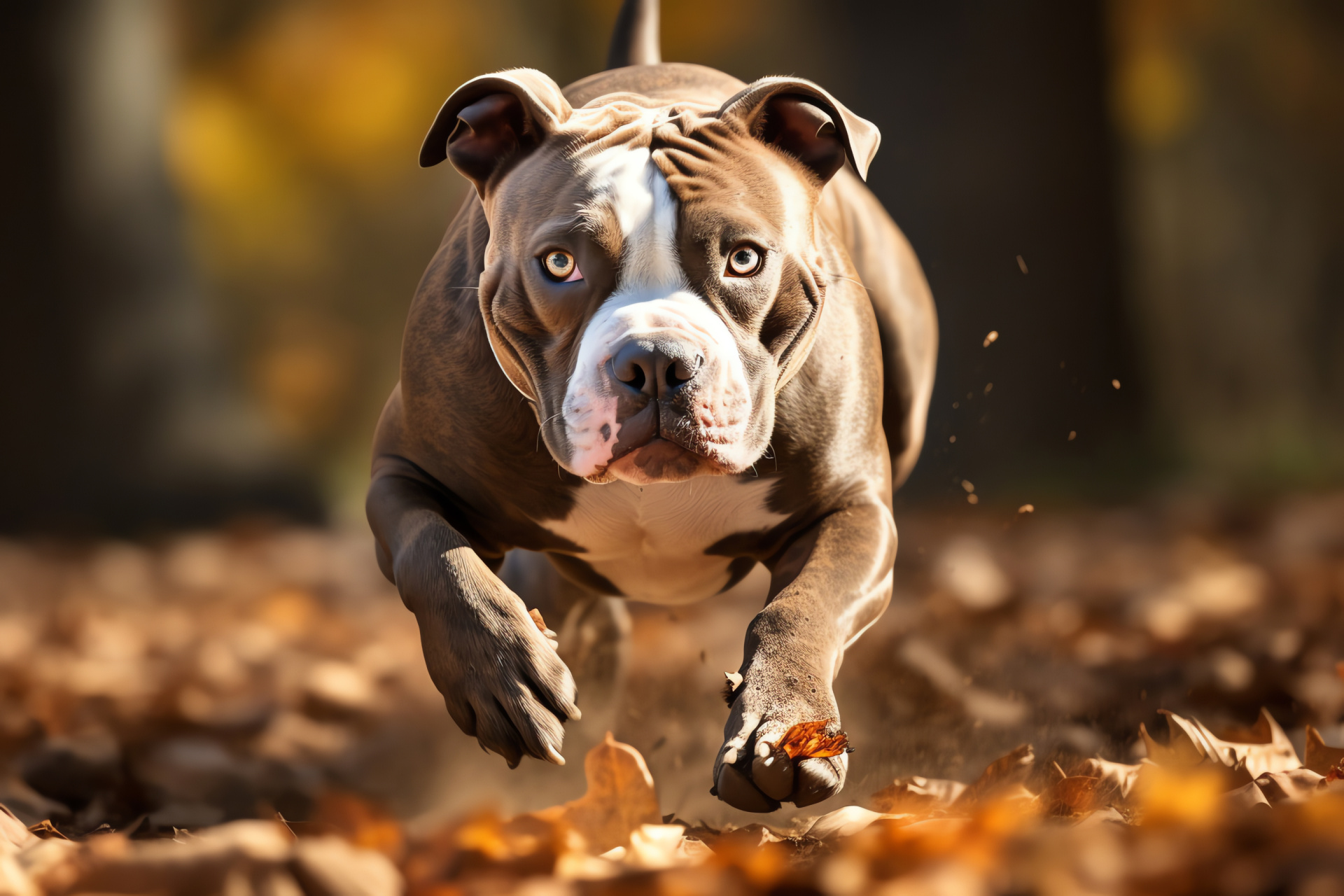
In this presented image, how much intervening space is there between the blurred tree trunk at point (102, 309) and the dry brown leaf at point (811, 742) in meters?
5.46

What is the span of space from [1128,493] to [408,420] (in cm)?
515

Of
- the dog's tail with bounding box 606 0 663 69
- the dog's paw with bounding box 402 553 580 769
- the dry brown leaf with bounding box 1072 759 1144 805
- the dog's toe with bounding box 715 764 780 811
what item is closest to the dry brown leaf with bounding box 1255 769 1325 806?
the dry brown leaf with bounding box 1072 759 1144 805

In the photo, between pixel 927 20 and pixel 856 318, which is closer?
pixel 856 318

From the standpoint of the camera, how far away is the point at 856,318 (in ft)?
7.56

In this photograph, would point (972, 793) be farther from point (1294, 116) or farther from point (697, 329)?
point (1294, 116)

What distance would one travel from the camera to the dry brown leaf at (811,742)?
1592 mm

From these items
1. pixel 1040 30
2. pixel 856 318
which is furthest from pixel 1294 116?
pixel 856 318

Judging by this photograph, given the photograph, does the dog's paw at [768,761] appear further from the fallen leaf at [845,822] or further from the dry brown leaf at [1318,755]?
the dry brown leaf at [1318,755]

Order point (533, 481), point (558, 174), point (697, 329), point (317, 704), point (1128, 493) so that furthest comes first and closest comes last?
point (1128, 493) < point (317, 704) < point (533, 481) < point (558, 174) < point (697, 329)

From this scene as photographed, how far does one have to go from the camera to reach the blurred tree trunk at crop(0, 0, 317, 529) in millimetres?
6055

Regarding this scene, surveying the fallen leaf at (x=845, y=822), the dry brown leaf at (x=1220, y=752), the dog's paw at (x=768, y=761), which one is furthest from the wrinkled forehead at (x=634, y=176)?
the dry brown leaf at (x=1220, y=752)

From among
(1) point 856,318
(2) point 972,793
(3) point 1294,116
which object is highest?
(3) point 1294,116

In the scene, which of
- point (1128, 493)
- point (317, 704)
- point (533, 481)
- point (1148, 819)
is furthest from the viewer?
point (1128, 493)

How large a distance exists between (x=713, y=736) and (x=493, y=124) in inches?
67.5
